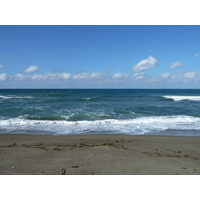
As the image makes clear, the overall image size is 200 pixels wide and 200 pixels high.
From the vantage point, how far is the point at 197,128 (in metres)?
10.0

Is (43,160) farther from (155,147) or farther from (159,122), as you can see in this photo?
(159,122)

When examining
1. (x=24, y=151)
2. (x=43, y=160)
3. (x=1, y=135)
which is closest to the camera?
(x=43, y=160)

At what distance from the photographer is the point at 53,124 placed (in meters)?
11.1

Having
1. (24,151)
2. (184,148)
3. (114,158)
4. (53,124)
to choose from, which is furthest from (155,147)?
(53,124)

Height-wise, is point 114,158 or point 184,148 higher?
point 114,158

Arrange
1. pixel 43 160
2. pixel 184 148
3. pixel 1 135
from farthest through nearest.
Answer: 1. pixel 1 135
2. pixel 184 148
3. pixel 43 160

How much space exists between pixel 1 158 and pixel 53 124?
21.0 ft

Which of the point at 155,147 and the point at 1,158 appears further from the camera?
the point at 155,147

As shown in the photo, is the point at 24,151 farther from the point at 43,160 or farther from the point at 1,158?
the point at 43,160

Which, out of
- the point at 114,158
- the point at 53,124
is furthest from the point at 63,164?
the point at 53,124

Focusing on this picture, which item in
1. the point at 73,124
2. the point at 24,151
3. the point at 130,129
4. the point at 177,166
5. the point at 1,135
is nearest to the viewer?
the point at 177,166

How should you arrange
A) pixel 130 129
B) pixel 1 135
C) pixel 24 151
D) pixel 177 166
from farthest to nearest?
pixel 130 129
pixel 1 135
pixel 24 151
pixel 177 166

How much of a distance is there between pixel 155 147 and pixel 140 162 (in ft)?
7.79

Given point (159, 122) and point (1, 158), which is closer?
point (1, 158)
